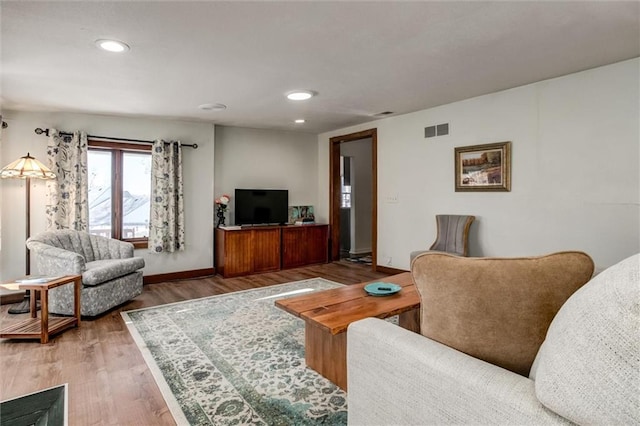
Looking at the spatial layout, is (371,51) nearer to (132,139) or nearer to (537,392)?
(537,392)

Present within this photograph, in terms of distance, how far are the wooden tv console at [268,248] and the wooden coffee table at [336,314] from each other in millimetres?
Answer: 3112

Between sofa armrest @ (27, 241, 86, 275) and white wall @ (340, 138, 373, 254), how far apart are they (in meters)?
4.92

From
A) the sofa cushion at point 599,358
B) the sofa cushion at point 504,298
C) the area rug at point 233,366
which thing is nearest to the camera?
the sofa cushion at point 599,358

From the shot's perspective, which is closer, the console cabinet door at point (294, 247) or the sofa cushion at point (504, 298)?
the sofa cushion at point (504, 298)

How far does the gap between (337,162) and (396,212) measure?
5.75 feet

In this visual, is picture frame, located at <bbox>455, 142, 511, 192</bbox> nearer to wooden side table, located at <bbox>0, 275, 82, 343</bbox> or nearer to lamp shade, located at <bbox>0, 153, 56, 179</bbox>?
wooden side table, located at <bbox>0, 275, 82, 343</bbox>

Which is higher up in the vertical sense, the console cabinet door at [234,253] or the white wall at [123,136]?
the white wall at [123,136]

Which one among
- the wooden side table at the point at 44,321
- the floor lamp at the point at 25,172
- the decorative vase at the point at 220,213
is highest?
the floor lamp at the point at 25,172

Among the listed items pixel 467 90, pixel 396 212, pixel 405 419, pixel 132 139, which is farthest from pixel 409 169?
pixel 405 419

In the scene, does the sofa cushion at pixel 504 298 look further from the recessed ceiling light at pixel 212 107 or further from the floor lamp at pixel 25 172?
the floor lamp at pixel 25 172

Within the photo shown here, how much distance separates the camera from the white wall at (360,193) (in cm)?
732

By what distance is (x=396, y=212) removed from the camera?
5.27 m

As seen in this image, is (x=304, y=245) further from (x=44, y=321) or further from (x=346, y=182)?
(x=44, y=321)

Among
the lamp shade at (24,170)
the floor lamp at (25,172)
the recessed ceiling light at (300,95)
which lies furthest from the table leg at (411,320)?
the lamp shade at (24,170)
